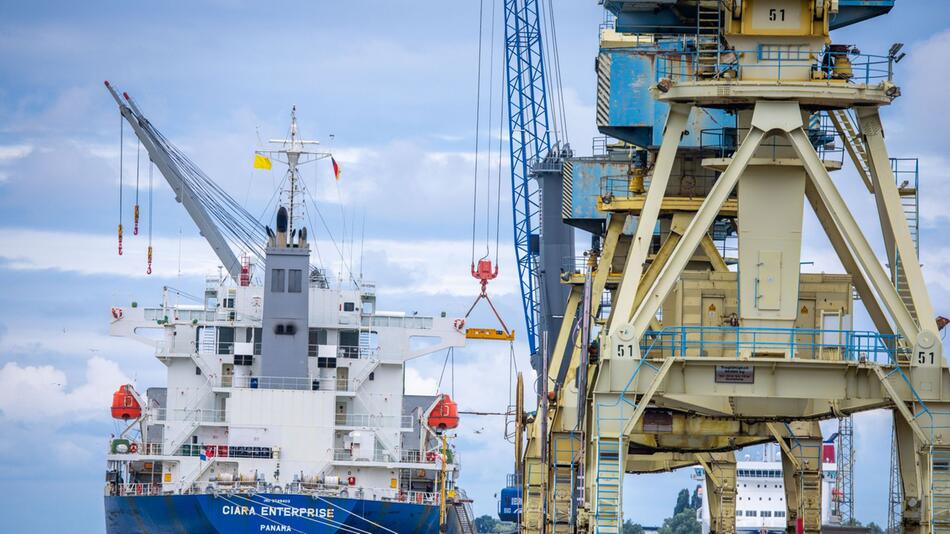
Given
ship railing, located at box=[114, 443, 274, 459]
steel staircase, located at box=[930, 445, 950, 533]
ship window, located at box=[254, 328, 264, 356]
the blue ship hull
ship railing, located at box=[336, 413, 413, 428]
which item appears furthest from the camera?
ship window, located at box=[254, 328, 264, 356]

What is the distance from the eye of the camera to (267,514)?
6838 centimetres

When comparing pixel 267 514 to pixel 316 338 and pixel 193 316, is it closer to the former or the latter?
pixel 316 338

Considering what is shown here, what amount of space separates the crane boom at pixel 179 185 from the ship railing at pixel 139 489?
54.0 feet

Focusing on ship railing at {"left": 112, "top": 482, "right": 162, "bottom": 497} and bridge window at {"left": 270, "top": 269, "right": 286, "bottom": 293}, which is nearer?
ship railing at {"left": 112, "top": 482, "right": 162, "bottom": 497}

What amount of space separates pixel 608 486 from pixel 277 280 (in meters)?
35.0

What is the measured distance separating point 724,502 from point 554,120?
1576 inches

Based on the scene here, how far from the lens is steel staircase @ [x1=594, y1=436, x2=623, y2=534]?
130 feet

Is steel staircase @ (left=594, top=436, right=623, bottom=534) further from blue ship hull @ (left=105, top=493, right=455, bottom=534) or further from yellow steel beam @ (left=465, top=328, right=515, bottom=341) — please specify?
yellow steel beam @ (left=465, top=328, right=515, bottom=341)

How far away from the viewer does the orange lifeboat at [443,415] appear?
77562 mm

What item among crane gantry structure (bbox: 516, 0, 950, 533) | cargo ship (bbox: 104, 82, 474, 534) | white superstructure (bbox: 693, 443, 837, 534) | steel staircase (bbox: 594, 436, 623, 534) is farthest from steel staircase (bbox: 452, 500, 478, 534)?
white superstructure (bbox: 693, 443, 837, 534)

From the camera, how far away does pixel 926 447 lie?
39094 millimetres

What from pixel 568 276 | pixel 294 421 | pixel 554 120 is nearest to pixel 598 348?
pixel 568 276

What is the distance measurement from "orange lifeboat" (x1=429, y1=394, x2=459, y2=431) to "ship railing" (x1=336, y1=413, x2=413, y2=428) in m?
3.74

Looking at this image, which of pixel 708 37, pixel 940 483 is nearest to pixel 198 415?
pixel 708 37
